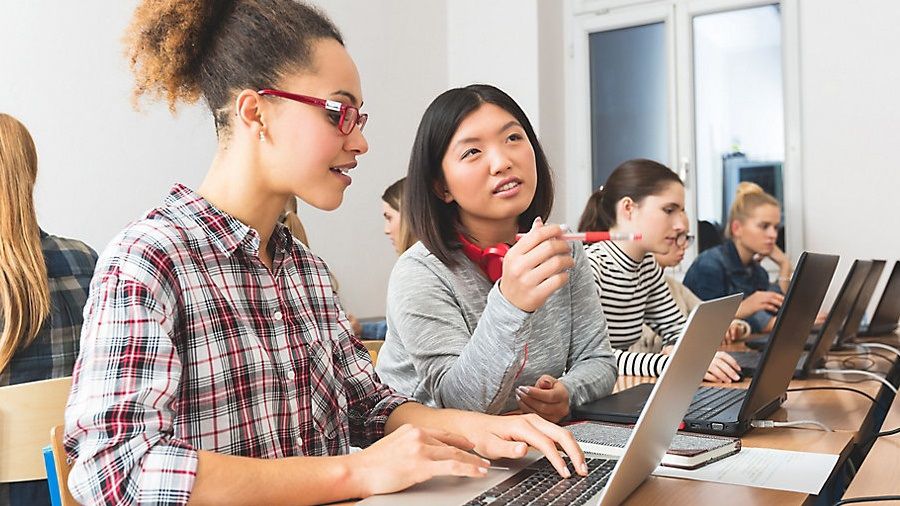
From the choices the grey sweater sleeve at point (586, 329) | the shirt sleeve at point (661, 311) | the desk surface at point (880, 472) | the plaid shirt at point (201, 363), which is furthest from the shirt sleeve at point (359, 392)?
the shirt sleeve at point (661, 311)

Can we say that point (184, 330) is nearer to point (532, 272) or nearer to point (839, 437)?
point (532, 272)

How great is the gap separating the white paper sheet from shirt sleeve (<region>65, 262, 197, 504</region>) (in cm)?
56

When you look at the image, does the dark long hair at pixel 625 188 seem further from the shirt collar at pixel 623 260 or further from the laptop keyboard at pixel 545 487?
the laptop keyboard at pixel 545 487

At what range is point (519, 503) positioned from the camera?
3.00ft

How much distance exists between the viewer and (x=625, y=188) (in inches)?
113

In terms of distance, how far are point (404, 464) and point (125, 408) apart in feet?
0.95

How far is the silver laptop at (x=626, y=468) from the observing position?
870 mm

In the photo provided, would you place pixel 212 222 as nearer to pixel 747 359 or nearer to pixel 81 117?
pixel 747 359

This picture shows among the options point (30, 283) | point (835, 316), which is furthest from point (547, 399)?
point (30, 283)

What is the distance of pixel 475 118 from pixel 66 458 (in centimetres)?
94

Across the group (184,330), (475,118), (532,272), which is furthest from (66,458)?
(475,118)

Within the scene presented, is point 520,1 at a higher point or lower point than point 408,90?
higher

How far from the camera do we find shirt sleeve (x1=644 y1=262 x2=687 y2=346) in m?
2.69

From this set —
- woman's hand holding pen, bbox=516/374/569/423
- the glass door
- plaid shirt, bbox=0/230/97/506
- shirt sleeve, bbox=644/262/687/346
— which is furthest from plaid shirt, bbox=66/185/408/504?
the glass door
